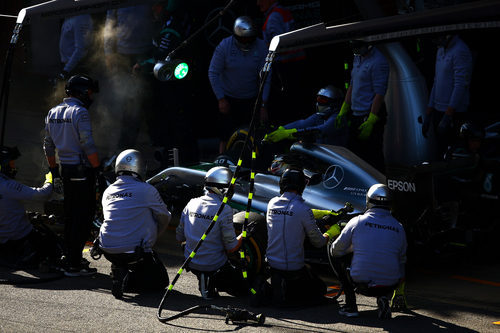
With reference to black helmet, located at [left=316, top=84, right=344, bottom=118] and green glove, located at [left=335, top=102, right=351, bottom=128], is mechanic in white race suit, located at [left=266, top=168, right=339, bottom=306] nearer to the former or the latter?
green glove, located at [left=335, top=102, right=351, bottom=128]

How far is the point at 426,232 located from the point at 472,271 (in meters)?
1.16

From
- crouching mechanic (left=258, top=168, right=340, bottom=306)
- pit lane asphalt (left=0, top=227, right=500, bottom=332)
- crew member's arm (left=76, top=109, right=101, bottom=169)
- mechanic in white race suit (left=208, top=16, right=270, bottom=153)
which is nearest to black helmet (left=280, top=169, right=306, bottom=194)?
crouching mechanic (left=258, top=168, right=340, bottom=306)

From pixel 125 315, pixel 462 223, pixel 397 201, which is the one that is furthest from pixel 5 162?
pixel 462 223

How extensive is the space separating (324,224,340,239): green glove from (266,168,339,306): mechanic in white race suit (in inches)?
18.6

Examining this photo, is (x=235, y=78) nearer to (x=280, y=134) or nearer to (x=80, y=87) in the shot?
(x=280, y=134)

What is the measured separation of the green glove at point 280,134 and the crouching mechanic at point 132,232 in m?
2.02

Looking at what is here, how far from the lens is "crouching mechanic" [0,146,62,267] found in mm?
9922

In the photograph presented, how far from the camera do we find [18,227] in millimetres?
10000

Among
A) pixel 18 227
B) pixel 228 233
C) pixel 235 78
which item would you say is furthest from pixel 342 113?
pixel 18 227

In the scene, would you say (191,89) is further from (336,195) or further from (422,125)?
(422,125)

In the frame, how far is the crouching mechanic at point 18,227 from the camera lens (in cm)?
992

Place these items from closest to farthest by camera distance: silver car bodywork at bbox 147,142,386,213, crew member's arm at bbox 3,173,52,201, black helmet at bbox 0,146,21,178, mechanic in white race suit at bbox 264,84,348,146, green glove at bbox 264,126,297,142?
silver car bodywork at bbox 147,142,386,213 → mechanic in white race suit at bbox 264,84,348,146 → crew member's arm at bbox 3,173,52,201 → black helmet at bbox 0,146,21,178 → green glove at bbox 264,126,297,142

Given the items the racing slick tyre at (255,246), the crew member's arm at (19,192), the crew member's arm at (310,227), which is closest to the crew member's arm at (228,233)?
the racing slick tyre at (255,246)

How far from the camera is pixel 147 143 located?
13.0m
